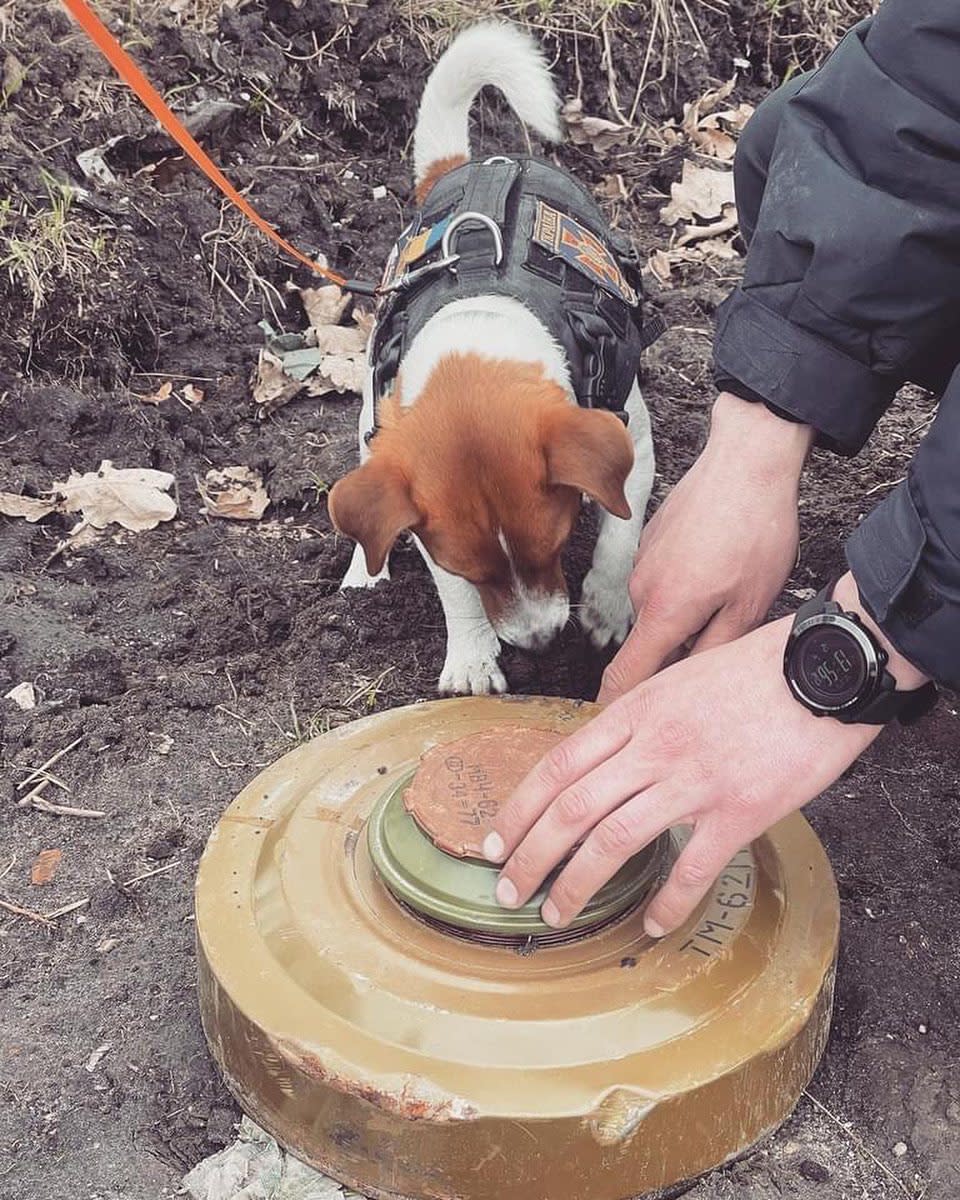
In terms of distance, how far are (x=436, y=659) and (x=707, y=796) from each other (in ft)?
5.37

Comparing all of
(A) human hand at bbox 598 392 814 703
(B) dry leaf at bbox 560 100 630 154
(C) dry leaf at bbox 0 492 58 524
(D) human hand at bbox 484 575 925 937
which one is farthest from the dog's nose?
(B) dry leaf at bbox 560 100 630 154

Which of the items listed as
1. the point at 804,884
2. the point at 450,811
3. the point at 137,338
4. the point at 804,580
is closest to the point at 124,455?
the point at 137,338

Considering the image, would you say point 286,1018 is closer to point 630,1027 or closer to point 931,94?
point 630,1027

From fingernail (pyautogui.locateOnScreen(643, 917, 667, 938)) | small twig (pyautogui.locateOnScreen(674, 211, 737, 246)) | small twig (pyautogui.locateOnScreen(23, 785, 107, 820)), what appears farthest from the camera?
small twig (pyautogui.locateOnScreen(674, 211, 737, 246))

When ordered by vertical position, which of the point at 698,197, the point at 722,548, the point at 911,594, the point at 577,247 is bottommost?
the point at 698,197

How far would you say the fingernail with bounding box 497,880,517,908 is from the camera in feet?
6.05

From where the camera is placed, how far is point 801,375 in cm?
227

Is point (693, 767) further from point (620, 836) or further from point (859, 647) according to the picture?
point (859, 647)

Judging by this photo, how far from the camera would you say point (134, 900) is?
252 cm

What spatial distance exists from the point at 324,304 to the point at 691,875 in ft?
11.4

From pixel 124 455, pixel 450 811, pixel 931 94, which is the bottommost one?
pixel 124 455

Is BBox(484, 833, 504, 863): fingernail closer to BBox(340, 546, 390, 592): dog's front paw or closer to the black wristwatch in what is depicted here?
the black wristwatch

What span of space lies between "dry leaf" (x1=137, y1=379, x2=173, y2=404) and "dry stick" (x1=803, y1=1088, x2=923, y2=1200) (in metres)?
3.17

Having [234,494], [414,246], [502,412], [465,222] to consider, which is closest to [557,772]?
[502,412]
